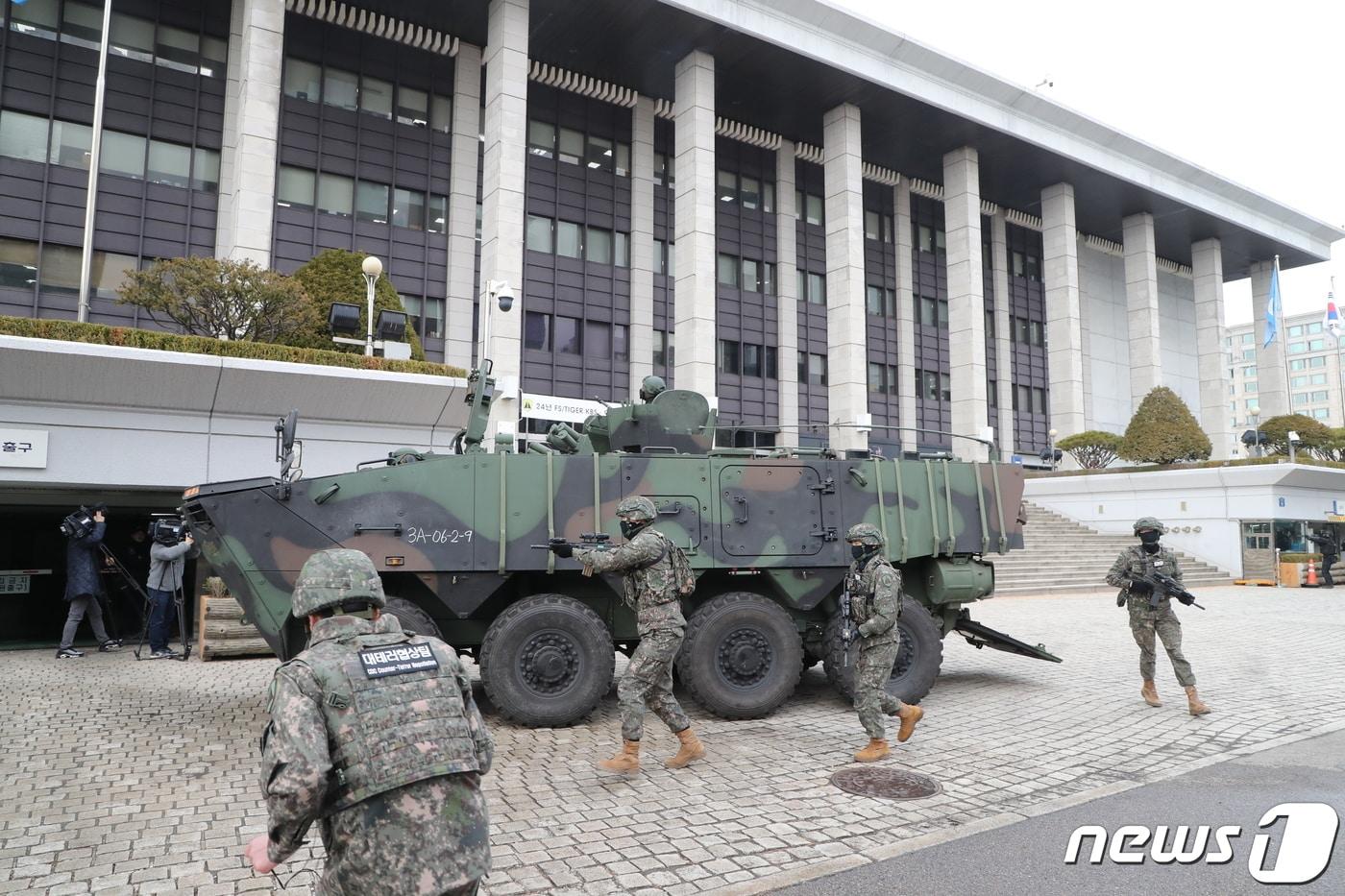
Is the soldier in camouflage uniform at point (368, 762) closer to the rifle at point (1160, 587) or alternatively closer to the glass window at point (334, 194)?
the rifle at point (1160, 587)

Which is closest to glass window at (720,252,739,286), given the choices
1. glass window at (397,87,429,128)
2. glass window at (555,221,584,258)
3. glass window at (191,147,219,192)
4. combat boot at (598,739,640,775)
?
glass window at (555,221,584,258)

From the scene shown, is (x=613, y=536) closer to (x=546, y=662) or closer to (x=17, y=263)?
(x=546, y=662)

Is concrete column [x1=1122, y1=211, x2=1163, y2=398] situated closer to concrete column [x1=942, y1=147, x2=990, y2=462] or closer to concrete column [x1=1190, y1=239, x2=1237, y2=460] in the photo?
concrete column [x1=1190, y1=239, x2=1237, y2=460]

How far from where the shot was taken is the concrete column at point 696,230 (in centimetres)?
2577

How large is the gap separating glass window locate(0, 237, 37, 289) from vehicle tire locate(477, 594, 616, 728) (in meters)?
20.6

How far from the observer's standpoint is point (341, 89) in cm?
2542

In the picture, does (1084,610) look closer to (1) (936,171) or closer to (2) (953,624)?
(2) (953,624)

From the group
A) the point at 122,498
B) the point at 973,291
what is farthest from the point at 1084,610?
the point at 973,291

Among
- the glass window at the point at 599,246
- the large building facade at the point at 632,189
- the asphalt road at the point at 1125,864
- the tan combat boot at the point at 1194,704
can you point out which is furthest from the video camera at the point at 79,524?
the glass window at the point at 599,246

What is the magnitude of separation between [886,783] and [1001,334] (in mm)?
38883

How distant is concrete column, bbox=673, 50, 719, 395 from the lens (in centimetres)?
2577

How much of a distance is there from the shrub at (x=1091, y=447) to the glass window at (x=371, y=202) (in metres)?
25.0

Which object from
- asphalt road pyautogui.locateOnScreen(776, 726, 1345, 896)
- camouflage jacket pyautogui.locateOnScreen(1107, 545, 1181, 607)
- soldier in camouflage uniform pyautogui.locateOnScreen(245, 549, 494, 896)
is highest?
camouflage jacket pyautogui.locateOnScreen(1107, 545, 1181, 607)

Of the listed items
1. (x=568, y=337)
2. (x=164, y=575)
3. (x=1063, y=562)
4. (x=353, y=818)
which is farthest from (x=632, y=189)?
(x=353, y=818)
